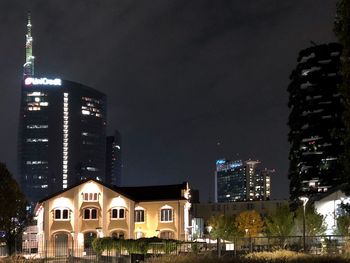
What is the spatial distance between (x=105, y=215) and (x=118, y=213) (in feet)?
5.64

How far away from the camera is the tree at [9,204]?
55.0 metres

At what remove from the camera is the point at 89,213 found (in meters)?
78.8

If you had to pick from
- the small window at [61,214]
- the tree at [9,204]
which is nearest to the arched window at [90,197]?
the small window at [61,214]

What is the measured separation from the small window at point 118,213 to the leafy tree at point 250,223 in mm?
22828

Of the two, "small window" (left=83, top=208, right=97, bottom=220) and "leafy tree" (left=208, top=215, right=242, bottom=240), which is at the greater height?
"small window" (left=83, top=208, right=97, bottom=220)


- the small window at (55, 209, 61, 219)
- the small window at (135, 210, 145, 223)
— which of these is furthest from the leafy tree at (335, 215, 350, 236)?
the small window at (55, 209, 61, 219)

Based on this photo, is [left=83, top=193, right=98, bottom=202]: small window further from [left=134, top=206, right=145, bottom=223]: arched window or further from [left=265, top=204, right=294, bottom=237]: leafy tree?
[left=265, top=204, right=294, bottom=237]: leafy tree

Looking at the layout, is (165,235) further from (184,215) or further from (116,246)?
(116,246)

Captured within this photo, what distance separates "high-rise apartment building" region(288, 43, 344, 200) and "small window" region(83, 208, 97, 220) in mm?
29273

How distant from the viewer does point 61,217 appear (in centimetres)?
7788

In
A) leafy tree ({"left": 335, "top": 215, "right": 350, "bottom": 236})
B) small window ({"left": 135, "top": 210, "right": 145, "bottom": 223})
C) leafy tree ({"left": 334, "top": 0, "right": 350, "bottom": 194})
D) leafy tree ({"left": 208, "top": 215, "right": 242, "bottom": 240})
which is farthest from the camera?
leafy tree ({"left": 208, "top": 215, "right": 242, "bottom": 240})

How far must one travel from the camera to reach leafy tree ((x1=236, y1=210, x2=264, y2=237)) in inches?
3792

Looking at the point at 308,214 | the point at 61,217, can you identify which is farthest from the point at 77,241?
Result: the point at 308,214

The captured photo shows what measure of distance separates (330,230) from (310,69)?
96.1 ft
